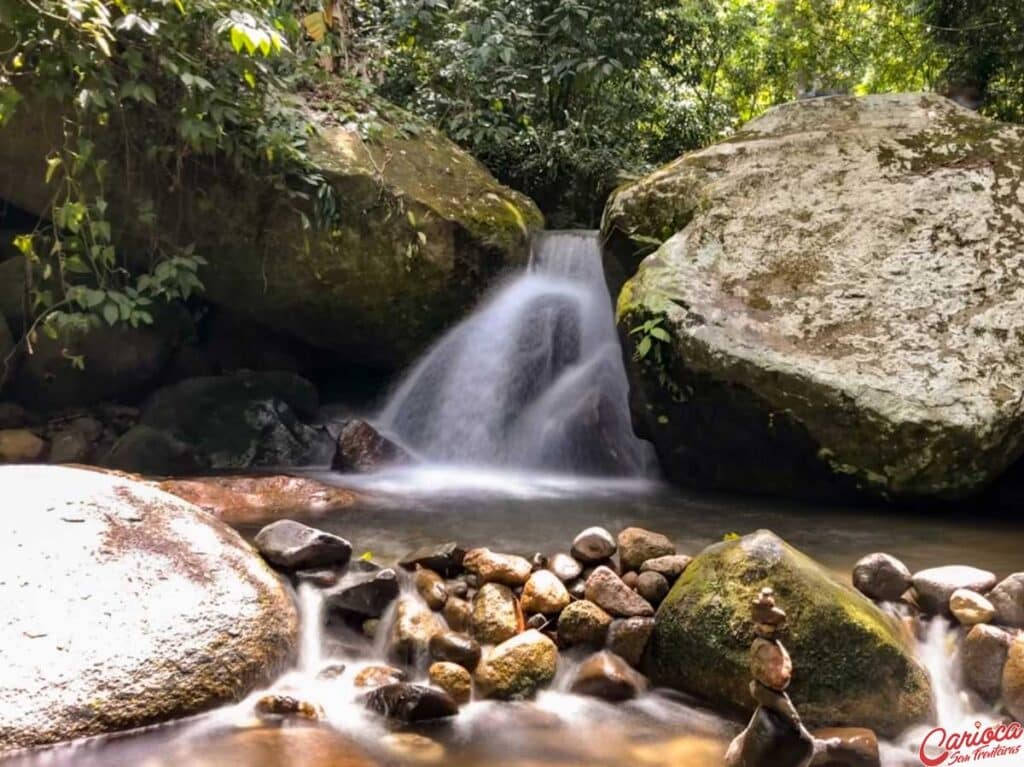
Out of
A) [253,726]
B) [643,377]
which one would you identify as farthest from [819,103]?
[253,726]

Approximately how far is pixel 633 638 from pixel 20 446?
6073 mm

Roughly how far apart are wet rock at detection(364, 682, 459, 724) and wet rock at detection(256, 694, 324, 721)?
0.70 feet

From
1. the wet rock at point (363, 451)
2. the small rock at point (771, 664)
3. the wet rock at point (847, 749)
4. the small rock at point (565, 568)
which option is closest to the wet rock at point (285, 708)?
the small rock at point (565, 568)

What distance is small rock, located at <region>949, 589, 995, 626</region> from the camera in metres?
3.13

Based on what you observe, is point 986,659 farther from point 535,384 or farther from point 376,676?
point 535,384

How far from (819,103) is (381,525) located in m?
5.45

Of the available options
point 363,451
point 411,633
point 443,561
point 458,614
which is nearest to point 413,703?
point 411,633

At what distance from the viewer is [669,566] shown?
3.54 meters

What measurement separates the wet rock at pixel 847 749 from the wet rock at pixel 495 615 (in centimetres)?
122

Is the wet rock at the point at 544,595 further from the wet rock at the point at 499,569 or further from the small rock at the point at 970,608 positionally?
the small rock at the point at 970,608

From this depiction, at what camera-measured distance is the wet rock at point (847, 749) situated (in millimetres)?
2635

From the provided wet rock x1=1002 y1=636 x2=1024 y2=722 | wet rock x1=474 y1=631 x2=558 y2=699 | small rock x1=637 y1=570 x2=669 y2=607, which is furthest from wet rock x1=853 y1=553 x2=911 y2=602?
wet rock x1=474 y1=631 x2=558 y2=699

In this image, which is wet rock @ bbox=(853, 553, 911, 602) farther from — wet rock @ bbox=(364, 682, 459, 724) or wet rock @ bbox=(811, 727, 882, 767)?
wet rock @ bbox=(364, 682, 459, 724)

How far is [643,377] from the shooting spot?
228 inches
